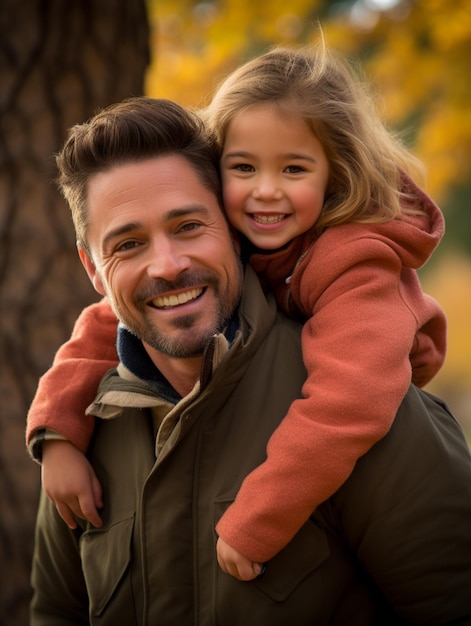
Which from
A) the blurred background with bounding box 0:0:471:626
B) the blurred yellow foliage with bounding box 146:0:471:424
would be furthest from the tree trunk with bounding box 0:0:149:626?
the blurred yellow foliage with bounding box 146:0:471:424

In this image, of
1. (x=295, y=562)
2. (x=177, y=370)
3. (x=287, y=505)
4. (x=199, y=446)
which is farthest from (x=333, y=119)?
(x=295, y=562)

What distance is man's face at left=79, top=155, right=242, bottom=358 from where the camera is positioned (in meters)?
2.34

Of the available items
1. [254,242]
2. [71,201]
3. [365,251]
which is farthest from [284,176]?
[71,201]

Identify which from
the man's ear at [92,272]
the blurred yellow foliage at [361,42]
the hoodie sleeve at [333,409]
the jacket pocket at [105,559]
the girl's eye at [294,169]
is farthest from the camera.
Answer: the blurred yellow foliage at [361,42]

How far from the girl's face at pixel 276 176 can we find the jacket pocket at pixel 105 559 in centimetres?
96

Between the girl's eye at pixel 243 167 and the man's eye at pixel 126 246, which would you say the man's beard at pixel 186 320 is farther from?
the girl's eye at pixel 243 167

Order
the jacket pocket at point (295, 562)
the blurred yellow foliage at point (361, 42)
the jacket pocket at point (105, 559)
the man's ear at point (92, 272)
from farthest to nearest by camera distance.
Answer: the blurred yellow foliage at point (361, 42) < the man's ear at point (92, 272) < the jacket pocket at point (105, 559) < the jacket pocket at point (295, 562)

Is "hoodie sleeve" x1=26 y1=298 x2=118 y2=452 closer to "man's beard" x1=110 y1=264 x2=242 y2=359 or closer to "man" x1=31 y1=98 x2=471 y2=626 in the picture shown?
"man" x1=31 y1=98 x2=471 y2=626

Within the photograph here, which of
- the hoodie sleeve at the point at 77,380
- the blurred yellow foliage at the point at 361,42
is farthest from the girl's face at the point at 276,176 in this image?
the blurred yellow foliage at the point at 361,42

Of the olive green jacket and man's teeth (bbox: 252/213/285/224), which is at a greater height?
man's teeth (bbox: 252/213/285/224)

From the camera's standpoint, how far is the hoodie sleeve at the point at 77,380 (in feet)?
8.07

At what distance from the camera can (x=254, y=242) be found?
7.89 feet

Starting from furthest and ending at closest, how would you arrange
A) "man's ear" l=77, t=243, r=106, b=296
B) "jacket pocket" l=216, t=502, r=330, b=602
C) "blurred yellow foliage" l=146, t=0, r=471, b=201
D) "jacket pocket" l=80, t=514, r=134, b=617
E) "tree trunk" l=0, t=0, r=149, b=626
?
"blurred yellow foliage" l=146, t=0, r=471, b=201, "tree trunk" l=0, t=0, r=149, b=626, "man's ear" l=77, t=243, r=106, b=296, "jacket pocket" l=80, t=514, r=134, b=617, "jacket pocket" l=216, t=502, r=330, b=602

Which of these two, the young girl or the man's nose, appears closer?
the young girl
